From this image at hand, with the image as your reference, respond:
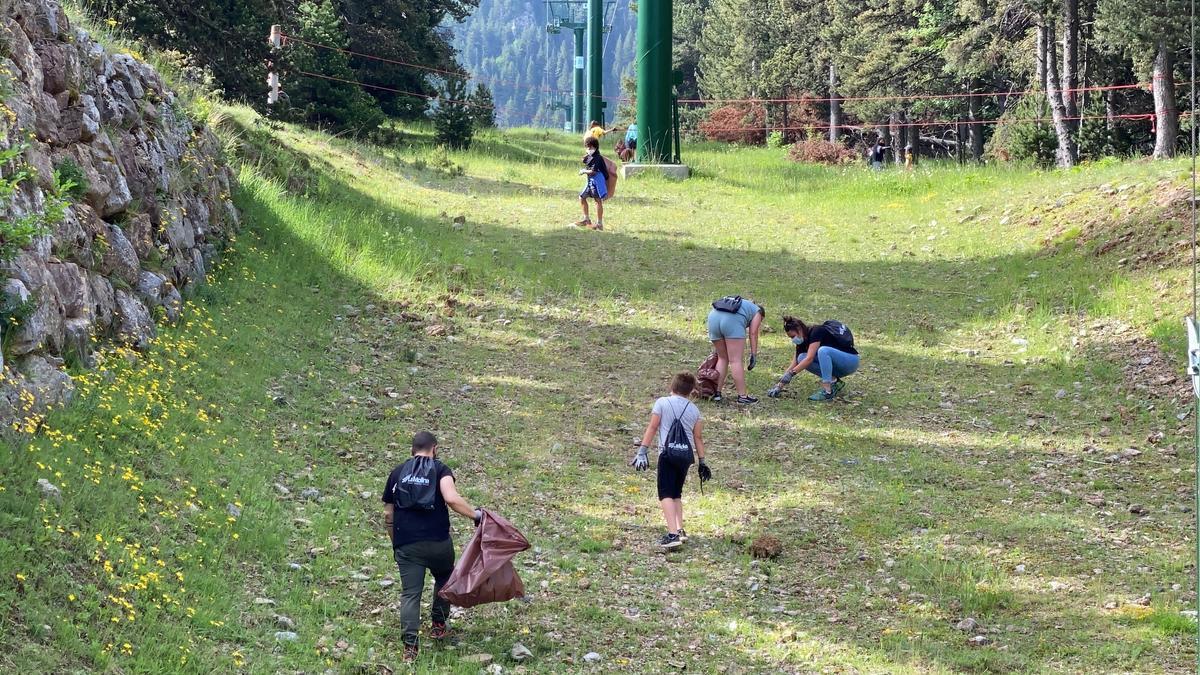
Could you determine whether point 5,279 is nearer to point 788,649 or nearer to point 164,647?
point 164,647

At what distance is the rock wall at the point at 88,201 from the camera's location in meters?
8.64

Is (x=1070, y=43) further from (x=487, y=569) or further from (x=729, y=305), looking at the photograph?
(x=487, y=569)

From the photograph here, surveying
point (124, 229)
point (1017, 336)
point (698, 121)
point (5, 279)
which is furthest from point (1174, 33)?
point (698, 121)

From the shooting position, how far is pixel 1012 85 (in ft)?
138

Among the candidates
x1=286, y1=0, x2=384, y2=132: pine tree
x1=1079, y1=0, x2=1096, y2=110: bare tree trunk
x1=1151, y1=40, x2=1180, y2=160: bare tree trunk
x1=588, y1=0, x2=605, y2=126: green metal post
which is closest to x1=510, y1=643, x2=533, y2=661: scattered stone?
x1=1151, y1=40, x2=1180, y2=160: bare tree trunk

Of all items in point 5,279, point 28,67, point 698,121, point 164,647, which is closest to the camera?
point 164,647

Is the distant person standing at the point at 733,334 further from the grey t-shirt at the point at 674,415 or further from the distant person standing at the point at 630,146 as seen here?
the distant person standing at the point at 630,146

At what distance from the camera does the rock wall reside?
864 centimetres

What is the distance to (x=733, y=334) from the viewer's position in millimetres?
12797

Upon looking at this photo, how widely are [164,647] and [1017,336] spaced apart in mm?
11802

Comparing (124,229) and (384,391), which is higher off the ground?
(124,229)

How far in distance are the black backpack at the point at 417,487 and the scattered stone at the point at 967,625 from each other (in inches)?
132

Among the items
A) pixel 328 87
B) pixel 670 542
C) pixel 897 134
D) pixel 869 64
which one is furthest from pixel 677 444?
pixel 897 134

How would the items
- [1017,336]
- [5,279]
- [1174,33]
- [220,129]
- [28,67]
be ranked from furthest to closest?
1. [1174,33]
2. [220,129]
3. [1017,336]
4. [28,67]
5. [5,279]
